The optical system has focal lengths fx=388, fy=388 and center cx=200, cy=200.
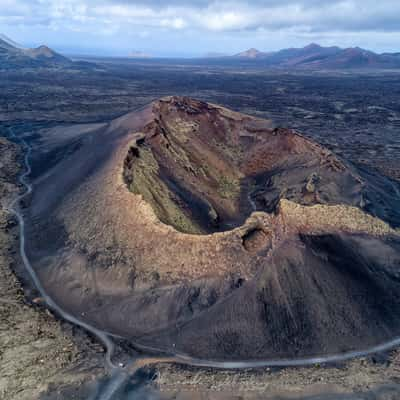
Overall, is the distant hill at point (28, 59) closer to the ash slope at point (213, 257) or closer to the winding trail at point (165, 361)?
the ash slope at point (213, 257)

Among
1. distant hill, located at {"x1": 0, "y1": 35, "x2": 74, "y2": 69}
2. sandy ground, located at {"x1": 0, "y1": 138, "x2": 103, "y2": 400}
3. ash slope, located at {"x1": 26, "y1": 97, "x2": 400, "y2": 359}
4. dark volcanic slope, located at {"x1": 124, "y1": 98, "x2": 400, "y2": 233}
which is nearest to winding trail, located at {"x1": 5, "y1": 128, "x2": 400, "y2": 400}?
ash slope, located at {"x1": 26, "y1": 97, "x2": 400, "y2": 359}

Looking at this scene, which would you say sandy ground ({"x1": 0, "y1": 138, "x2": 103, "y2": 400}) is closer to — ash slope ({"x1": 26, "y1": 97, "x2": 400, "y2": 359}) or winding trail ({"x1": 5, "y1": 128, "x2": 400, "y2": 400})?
winding trail ({"x1": 5, "y1": 128, "x2": 400, "y2": 400})

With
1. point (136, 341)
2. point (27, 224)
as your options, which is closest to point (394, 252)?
point (136, 341)

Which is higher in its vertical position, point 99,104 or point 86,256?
point 86,256

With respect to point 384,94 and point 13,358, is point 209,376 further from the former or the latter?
point 384,94

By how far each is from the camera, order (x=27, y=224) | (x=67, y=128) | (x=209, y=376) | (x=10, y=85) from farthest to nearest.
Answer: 1. (x=10, y=85)
2. (x=67, y=128)
3. (x=27, y=224)
4. (x=209, y=376)

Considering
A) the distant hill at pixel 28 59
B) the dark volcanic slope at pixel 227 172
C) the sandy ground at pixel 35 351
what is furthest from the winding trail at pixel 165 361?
Answer: the distant hill at pixel 28 59
